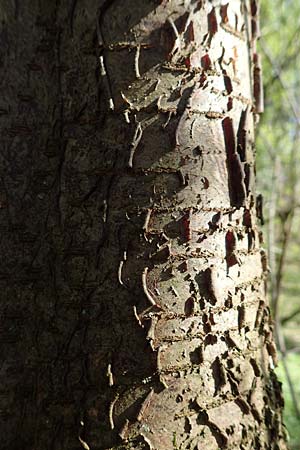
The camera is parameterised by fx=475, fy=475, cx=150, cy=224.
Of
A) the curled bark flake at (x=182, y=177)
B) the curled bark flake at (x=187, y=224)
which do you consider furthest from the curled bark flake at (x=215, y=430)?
the curled bark flake at (x=182, y=177)

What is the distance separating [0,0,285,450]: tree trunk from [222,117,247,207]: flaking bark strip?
25mm

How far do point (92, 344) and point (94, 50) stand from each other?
0.60 m

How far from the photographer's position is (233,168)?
3.46 feet

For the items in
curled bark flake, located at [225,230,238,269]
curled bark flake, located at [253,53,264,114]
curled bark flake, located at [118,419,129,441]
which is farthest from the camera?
curled bark flake, located at [253,53,264,114]

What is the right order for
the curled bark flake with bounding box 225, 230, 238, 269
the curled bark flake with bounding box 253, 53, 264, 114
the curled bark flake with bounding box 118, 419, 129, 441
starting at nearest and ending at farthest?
the curled bark flake with bounding box 118, 419, 129, 441, the curled bark flake with bounding box 225, 230, 238, 269, the curled bark flake with bounding box 253, 53, 264, 114

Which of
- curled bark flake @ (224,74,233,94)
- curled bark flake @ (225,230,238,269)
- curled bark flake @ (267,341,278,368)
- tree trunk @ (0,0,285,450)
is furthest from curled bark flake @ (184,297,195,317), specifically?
curled bark flake @ (224,74,233,94)

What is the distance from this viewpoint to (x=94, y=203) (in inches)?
38.2

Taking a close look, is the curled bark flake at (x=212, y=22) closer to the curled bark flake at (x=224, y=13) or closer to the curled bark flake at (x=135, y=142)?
the curled bark flake at (x=224, y=13)

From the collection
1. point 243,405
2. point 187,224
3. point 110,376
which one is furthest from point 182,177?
point 243,405

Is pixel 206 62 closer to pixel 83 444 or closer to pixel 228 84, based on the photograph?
pixel 228 84

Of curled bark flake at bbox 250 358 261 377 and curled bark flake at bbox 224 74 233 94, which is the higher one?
curled bark flake at bbox 224 74 233 94

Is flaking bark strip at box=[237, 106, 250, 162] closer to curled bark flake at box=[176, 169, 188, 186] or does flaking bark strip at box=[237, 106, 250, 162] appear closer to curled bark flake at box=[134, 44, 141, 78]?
curled bark flake at box=[176, 169, 188, 186]

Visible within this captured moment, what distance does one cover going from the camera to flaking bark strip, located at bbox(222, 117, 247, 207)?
3.43 ft

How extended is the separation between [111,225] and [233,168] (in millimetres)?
305
